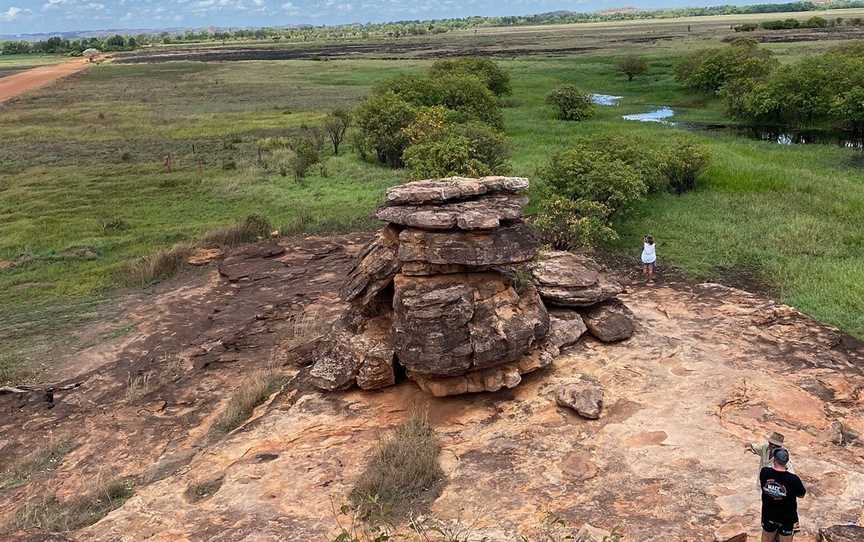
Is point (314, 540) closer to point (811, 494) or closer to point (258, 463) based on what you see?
point (258, 463)

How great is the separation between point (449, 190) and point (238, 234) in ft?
46.6

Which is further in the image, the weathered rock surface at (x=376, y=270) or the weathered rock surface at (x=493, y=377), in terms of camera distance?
the weathered rock surface at (x=376, y=270)

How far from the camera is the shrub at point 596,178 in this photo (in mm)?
24516

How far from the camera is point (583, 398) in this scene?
41.4 ft

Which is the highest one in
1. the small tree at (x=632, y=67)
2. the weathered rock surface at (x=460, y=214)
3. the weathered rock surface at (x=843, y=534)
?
the small tree at (x=632, y=67)

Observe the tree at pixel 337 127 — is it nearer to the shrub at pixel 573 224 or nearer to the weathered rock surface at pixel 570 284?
the shrub at pixel 573 224

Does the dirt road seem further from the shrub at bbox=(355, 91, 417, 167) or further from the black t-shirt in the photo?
the black t-shirt

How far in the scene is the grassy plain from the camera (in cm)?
2058

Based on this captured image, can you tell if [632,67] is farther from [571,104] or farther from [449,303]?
[449,303]

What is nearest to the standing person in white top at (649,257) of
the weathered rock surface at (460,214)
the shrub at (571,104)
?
the weathered rock surface at (460,214)

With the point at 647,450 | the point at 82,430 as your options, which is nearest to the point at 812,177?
the point at 647,450

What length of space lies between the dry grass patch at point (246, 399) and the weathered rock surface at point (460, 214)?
4772mm

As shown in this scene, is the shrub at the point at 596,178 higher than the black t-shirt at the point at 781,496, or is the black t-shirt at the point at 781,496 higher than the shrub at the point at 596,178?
the shrub at the point at 596,178

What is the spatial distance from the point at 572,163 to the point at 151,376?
1768 centimetres
